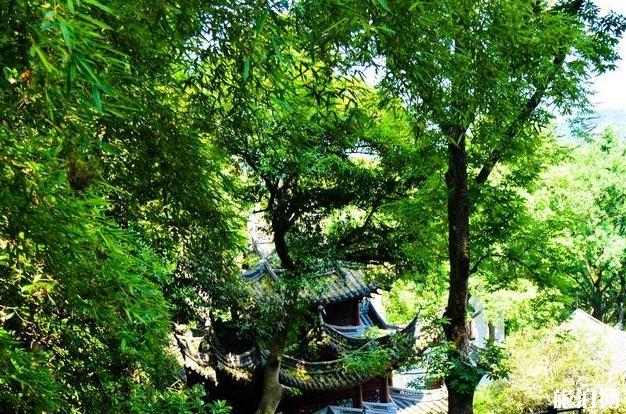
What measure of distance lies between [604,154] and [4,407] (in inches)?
785

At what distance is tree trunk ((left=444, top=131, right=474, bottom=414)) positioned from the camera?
5168mm

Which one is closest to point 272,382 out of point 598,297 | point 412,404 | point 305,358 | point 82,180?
point 305,358

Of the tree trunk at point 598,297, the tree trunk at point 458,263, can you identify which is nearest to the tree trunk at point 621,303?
the tree trunk at point 598,297

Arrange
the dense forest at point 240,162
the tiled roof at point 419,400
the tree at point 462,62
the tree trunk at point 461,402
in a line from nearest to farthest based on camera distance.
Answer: the dense forest at point 240,162, the tree at point 462,62, the tree trunk at point 461,402, the tiled roof at point 419,400

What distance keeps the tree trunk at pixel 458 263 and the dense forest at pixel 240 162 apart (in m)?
0.02

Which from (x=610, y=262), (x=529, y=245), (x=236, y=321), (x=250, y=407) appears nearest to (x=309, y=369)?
(x=250, y=407)

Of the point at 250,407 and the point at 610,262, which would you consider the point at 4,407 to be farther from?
the point at 610,262

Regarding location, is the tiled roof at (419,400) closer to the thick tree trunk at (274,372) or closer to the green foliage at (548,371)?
Result: the green foliage at (548,371)

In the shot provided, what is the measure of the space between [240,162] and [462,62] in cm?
558

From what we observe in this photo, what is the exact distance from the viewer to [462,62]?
8.63ft

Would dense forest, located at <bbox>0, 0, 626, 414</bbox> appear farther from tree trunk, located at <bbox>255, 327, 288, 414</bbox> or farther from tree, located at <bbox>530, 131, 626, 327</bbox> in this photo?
tree, located at <bbox>530, 131, 626, 327</bbox>

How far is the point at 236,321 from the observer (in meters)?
9.10

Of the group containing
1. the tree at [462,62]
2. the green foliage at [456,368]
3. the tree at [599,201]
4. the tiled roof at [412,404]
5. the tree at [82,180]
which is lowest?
the tiled roof at [412,404]

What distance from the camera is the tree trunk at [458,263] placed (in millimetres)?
5168
